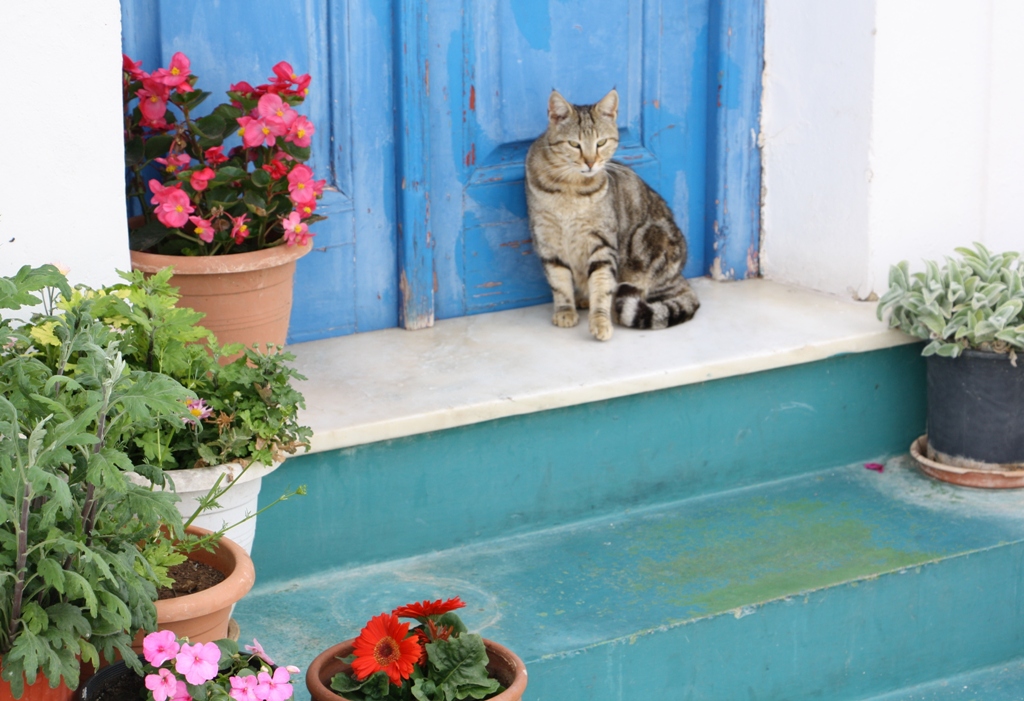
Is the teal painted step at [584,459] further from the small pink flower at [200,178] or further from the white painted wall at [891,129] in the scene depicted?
the small pink flower at [200,178]

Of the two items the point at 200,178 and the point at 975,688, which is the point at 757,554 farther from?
the point at 200,178

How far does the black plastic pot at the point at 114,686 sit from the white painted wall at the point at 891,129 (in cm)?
243

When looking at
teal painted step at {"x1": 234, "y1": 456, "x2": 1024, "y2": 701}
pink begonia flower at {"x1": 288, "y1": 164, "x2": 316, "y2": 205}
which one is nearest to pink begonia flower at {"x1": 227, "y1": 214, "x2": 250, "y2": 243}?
pink begonia flower at {"x1": 288, "y1": 164, "x2": 316, "y2": 205}

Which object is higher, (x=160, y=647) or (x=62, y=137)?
(x=62, y=137)

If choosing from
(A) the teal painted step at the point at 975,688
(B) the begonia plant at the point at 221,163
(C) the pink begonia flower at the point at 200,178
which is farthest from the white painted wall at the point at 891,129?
(C) the pink begonia flower at the point at 200,178

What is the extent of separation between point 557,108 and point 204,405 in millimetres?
1463

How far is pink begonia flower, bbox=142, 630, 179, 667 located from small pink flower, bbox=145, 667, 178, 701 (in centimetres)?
2

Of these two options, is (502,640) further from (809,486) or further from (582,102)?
(582,102)

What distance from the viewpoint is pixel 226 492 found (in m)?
2.31

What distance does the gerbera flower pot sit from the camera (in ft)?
7.39

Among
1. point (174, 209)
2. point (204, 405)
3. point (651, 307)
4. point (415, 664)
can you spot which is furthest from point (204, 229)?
point (651, 307)

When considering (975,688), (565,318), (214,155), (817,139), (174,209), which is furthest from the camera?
(817,139)

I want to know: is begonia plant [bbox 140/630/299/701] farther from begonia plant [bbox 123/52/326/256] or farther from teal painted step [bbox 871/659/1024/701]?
teal painted step [bbox 871/659/1024/701]

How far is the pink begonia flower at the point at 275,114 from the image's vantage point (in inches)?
107
